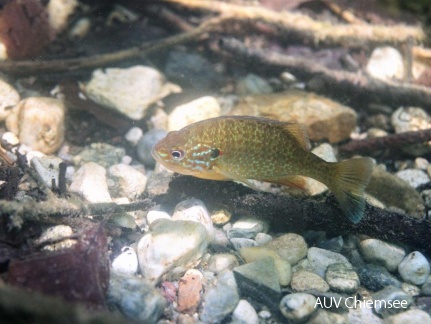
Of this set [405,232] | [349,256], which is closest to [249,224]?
[349,256]

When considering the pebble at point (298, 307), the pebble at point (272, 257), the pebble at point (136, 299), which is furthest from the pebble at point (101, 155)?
the pebble at point (298, 307)

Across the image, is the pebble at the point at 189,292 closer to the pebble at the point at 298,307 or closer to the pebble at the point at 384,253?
the pebble at the point at 298,307

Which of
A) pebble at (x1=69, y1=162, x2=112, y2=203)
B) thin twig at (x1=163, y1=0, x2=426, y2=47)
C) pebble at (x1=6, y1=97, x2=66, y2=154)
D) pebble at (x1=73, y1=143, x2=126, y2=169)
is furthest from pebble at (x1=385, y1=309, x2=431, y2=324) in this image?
thin twig at (x1=163, y1=0, x2=426, y2=47)

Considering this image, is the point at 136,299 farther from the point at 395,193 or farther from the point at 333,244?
the point at 395,193

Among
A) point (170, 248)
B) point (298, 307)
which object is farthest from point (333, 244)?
point (170, 248)

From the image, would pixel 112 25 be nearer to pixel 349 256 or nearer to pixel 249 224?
pixel 249 224

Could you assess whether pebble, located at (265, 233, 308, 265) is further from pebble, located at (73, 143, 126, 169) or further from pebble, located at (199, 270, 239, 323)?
pebble, located at (73, 143, 126, 169)

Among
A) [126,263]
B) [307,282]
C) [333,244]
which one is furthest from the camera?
[333,244]
